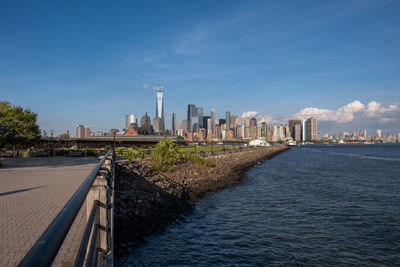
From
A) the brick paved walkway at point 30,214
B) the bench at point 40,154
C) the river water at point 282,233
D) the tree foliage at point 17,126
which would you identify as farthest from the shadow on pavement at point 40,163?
the river water at point 282,233

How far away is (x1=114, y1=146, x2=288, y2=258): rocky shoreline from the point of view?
11.9 meters

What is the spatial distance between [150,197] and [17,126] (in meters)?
25.7

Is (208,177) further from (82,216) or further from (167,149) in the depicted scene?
(82,216)

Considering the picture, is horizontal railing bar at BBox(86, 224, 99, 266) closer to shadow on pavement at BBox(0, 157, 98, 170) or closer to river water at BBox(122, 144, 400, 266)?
river water at BBox(122, 144, 400, 266)

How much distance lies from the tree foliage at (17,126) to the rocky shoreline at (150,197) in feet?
62.8

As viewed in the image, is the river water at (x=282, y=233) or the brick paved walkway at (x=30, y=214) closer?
the brick paved walkway at (x=30, y=214)

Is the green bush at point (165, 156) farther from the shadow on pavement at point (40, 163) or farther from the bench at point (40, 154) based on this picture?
the bench at point (40, 154)

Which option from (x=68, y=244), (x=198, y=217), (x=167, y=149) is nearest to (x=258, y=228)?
(x=198, y=217)

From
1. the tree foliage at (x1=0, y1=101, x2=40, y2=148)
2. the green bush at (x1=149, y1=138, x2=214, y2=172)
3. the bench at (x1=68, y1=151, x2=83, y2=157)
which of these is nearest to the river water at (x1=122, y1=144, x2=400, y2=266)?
the green bush at (x1=149, y1=138, x2=214, y2=172)

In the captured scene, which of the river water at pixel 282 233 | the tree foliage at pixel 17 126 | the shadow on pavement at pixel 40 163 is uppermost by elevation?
the tree foliage at pixel 17 126

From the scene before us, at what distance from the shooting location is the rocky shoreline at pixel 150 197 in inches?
470

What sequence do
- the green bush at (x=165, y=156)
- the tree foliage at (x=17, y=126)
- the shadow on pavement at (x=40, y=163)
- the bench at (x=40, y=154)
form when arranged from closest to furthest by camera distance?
the shadow on pavement at (x=40, y=163), the green bush at (x=165, y=156), the tree foliage at (x=17, y=126), the bench at (x=40, y=154)

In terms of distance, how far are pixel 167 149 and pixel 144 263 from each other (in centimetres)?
1837

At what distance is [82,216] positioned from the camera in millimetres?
9164
